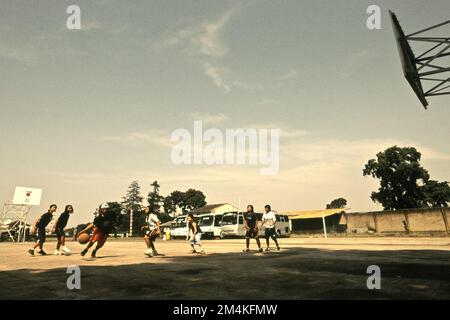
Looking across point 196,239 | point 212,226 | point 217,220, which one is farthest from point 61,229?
point 217,220

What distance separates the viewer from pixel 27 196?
47.1 metres

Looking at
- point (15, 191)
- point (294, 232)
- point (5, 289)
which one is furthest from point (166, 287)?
point (15, 191)

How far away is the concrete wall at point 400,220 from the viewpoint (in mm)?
32188

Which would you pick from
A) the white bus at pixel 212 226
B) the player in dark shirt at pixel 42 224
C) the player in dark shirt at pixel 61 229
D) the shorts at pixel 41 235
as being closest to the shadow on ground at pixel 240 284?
the player in dark shirt at pixel 61 229

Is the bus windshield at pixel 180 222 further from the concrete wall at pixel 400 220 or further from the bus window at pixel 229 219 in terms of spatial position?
the concrete wall at pixel 400 220

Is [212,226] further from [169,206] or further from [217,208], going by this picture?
[169,206]

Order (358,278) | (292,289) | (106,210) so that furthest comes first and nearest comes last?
(106,210)
(358,278)
(292,289)

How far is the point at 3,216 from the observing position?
149ft

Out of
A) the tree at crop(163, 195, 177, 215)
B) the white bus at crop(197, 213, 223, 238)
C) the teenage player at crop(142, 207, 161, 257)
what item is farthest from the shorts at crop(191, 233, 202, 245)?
the tree at crop(163, 195, 177, 215)

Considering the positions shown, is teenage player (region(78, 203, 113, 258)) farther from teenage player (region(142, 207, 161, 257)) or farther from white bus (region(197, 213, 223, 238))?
white bus (region(197, 213, 223, 238))

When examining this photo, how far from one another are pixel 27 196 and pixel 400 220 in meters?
52.8

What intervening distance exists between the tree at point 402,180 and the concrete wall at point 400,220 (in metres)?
12.4
